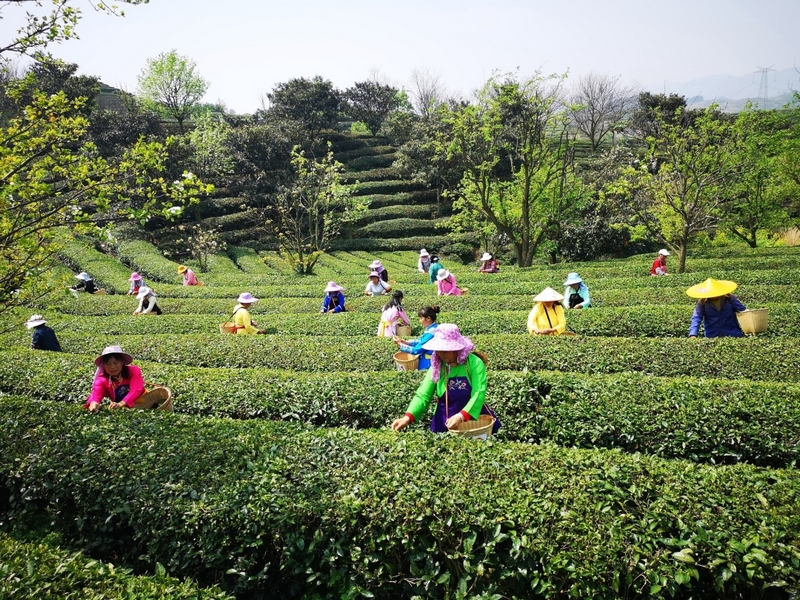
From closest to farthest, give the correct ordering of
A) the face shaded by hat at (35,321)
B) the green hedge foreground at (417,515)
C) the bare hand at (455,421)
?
the green hedge foreground at (417,515)
the bare hand at (455,421)
the face shaded by hat at (35,321)

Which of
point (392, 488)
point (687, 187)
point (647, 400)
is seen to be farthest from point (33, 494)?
point (687, 187)

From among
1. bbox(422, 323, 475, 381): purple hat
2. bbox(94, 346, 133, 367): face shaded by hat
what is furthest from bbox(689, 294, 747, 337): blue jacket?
bbox(94, 346, 133, 367): face shaded by hat

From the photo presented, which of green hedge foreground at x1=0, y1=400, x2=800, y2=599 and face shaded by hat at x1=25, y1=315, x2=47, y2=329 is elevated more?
face shaded by hat at x1=25, y1=315, x2=47, y2=329

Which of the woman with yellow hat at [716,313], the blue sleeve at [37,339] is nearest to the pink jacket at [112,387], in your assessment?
the blue sleeve at [37,339]

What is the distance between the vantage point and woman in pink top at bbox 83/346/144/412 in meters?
6.21

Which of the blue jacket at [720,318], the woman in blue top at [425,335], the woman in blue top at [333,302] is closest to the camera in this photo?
the woman in blue top at [425,335]

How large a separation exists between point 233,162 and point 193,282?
19769 millimetres

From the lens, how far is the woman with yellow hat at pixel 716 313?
27.3 feet

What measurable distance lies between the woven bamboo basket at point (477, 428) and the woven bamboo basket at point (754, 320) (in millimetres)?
6070

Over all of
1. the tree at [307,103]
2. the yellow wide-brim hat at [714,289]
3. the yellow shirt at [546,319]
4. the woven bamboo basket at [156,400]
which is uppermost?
the tree at [307,103]

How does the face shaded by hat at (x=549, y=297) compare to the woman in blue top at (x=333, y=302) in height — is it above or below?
above

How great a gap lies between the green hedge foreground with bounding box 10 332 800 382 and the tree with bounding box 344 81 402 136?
49183 mm

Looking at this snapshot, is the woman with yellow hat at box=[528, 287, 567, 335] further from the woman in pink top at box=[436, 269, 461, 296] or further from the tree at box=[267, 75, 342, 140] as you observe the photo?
the tree at box=[267, 75, 342, 140]

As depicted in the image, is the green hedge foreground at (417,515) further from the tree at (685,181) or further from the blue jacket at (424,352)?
the tree at (685,181)
